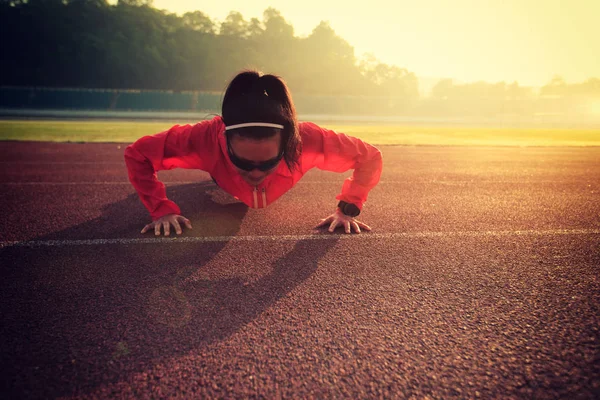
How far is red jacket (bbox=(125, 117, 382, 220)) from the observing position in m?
2.76

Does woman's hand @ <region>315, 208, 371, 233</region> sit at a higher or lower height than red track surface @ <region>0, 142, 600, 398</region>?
higher

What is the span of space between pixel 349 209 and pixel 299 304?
4.72ft

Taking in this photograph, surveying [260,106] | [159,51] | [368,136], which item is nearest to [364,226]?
[260,106]

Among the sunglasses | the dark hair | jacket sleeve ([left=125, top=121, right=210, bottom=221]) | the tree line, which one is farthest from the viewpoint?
the tree line

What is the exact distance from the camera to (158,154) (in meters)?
2.74

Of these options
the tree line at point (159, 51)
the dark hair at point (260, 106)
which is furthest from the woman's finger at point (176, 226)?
the tree line at point (159, 51)

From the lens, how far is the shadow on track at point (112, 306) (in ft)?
4.89

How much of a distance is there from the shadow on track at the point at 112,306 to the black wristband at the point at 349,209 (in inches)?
14.7

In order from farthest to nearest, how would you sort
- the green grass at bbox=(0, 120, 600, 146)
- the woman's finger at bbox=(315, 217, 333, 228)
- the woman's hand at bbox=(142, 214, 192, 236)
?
1. the green grass at bbox=(0, 120, 600, 146)
2. the woman's finger at bbox=(315, 217, 333, 228)
3. the woman's hand at bbox=(142, 214, 192, 236)

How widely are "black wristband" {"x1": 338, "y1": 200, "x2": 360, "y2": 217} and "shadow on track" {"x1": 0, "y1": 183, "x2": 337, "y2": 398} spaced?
0.37m

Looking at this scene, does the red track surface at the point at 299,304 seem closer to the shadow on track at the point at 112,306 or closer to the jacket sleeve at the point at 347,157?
the shadow on track at the point at 112,306

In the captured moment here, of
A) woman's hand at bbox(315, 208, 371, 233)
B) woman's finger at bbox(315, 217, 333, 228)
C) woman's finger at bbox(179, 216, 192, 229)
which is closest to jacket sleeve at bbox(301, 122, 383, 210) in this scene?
woman's hand at bbox(315, 208, 371, 233)

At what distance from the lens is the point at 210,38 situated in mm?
56375

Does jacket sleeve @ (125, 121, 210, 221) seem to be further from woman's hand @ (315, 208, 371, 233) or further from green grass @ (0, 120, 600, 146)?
green grass @ (0, 120, 600, 146)
